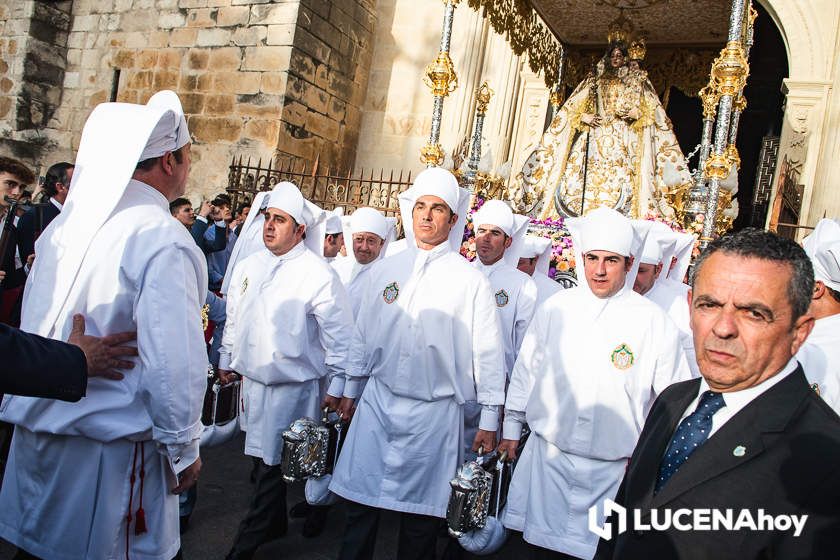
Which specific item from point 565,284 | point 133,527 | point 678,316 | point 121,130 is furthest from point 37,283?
point 565,284

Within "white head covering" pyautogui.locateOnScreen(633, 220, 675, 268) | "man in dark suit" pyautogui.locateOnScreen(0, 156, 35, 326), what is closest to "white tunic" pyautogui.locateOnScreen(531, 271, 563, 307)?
"white head covering" pyautogui.locateOnScreen(633, 220, 675, 268)

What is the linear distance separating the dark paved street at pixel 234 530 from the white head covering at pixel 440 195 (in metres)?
1.96

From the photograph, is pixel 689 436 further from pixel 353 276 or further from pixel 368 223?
pixel 353 276

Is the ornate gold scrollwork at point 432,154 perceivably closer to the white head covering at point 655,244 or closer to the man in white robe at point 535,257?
the man in white robe at point 535,257

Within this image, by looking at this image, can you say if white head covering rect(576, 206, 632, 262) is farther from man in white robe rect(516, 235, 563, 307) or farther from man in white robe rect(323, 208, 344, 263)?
man in white robe rect(323, 208, 344, 263)

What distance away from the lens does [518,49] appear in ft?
32.7

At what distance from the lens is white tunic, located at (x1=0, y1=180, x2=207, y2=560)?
2326 millimetres

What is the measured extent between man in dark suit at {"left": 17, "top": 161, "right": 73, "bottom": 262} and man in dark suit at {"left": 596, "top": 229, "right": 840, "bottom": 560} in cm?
466

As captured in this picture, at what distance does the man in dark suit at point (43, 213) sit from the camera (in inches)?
197

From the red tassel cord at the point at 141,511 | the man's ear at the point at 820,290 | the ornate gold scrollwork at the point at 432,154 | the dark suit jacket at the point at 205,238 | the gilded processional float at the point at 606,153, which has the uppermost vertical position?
the gilded processional float at the point at 606,153

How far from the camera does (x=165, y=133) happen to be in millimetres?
2480

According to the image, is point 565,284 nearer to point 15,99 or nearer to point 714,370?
point 714,370

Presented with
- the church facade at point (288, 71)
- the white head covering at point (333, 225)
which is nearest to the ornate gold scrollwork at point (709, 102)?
the church facade at point (288, 71)

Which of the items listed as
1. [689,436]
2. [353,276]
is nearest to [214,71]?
[353,276]
